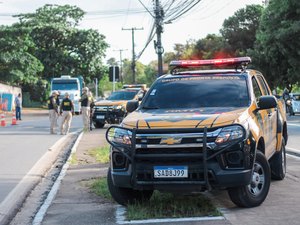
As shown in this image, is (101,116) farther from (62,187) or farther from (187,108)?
(187,108)

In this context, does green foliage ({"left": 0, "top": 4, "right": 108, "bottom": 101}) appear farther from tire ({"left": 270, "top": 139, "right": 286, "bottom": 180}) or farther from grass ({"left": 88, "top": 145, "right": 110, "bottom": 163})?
tire ({"left": 270, "top": 139, "right": 286, "bottom": 180})

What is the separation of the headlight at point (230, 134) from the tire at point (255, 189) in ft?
2.26

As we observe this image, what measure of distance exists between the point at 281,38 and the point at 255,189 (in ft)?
86.6

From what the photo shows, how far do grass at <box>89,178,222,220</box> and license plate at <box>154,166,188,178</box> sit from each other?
1.95 feet

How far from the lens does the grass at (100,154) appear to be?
13.5 metres

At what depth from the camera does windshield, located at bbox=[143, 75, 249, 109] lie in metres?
8.34

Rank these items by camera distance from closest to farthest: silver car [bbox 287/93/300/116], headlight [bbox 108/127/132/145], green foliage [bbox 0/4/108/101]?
1. headlight [bbox 108/127/132/145]
2. silver car [bbox 287/93/300/116]
3. green foliage [bbox 0/4/108/101]

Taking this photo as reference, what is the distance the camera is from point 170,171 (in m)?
7.01

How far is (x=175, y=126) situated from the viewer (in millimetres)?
7027

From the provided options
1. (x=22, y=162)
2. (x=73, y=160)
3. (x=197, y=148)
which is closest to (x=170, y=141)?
(x=197, y=148)

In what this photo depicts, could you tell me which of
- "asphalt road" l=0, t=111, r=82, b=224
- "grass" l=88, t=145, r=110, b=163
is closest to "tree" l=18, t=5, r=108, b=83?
"asphalt road" l=0, t=111, r=82, b=224

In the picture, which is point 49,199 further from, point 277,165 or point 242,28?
point 242,28

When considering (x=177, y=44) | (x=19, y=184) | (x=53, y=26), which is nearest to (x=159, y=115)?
(x=19, y=184)

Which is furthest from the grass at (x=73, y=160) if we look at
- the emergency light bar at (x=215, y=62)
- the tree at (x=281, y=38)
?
the tree at (x=281, y=38)
